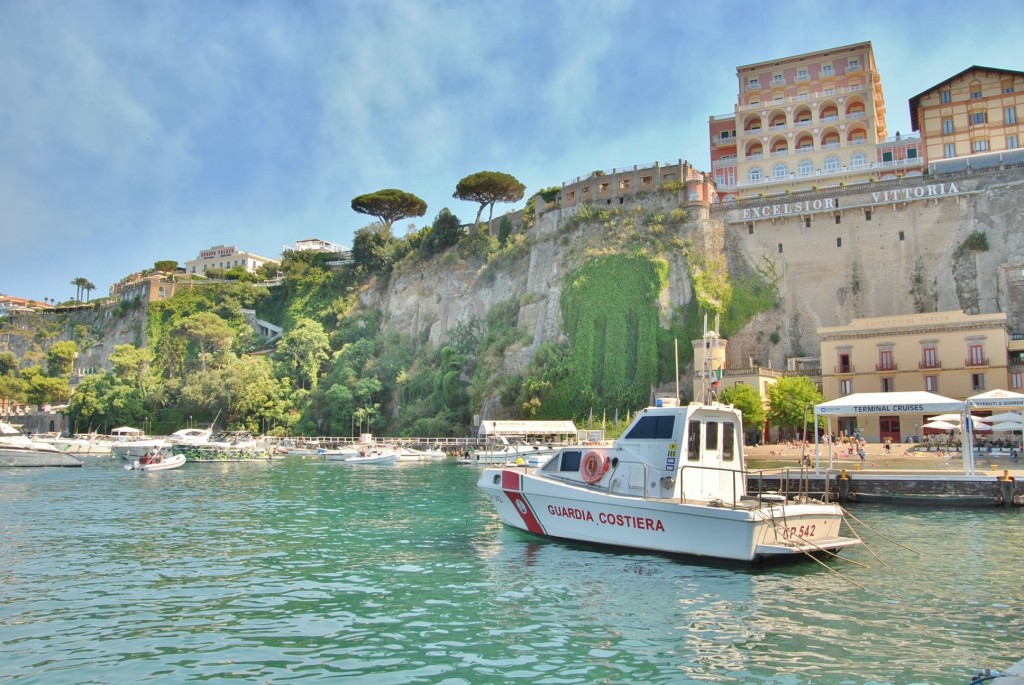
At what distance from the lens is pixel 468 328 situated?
75750 millimetres

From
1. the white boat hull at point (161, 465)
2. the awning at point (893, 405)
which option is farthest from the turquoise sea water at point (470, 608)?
the white boat hull at point (161, 465)

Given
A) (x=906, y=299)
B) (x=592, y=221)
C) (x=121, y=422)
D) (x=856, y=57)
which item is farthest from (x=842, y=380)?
(x=121, y=422)

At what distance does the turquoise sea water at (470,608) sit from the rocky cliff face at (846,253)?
39.1 meters

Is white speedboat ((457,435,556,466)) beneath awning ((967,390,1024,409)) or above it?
beneath

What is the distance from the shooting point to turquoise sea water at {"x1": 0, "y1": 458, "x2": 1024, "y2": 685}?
1012cm

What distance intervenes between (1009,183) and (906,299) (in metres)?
10.8

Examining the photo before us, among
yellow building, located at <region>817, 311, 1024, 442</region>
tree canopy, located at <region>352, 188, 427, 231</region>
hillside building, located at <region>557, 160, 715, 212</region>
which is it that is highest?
tree canopy, located at <region>352, 188, 427, 231</region>

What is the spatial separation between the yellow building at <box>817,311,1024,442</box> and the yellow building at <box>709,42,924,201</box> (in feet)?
53.9

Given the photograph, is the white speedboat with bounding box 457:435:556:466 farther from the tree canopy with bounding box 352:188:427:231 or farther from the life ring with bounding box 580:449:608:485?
the tree canopy with bounding box 352:188:427:231

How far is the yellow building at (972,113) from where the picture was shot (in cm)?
6750

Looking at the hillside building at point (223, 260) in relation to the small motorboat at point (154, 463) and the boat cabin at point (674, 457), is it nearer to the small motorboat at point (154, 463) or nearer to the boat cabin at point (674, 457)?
the small motorboat at point (154, 463)

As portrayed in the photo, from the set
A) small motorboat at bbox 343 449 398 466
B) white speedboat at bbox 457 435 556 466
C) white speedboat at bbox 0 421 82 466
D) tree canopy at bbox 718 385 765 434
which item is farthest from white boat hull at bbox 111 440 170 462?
tree canopy at bbox 718 385 765 434

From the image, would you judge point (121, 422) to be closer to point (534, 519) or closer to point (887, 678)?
point (534, 519)

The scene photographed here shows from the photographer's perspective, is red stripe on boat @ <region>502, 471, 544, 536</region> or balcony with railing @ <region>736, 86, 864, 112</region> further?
balcony with railing @ <region>736, 86, 864, 112</region>
